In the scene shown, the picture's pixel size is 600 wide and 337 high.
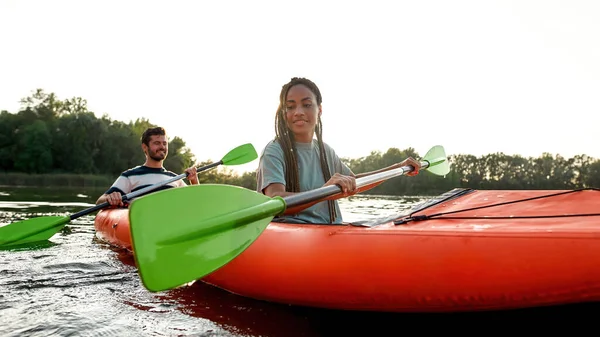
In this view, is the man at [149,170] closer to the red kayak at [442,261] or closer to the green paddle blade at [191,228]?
the red kayak at [442,261]

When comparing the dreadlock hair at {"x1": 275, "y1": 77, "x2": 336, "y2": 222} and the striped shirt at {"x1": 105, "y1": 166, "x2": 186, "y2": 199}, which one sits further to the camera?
the striped shirt at {"x1": 105, "y1": 166, "x2": 186, "y2": 199}

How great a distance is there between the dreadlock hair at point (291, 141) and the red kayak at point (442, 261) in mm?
397

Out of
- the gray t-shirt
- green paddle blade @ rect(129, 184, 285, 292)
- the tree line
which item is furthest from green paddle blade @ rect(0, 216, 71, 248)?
the tree line

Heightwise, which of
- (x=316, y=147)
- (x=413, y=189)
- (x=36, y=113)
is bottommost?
(x=413, y=189)

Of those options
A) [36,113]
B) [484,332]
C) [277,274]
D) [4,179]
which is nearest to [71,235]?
[277,274]

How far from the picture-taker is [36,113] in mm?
42562

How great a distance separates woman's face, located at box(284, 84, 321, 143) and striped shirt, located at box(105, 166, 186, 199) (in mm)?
2155

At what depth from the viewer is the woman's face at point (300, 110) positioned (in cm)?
255

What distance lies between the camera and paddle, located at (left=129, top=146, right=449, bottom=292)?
1.40m

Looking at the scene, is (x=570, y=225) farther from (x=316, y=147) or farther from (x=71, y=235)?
(x=71, y=235)

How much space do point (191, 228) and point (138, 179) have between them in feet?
10.2

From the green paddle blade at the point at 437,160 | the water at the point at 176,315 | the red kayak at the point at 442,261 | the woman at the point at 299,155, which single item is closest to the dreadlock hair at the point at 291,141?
the woman at the point at 299,155

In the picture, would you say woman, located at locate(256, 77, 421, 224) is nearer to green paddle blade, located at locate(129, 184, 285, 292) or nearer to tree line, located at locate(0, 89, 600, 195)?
green paddle blade, located at locate(129, 184, 285, 292)

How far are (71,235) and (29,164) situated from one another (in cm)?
3499
